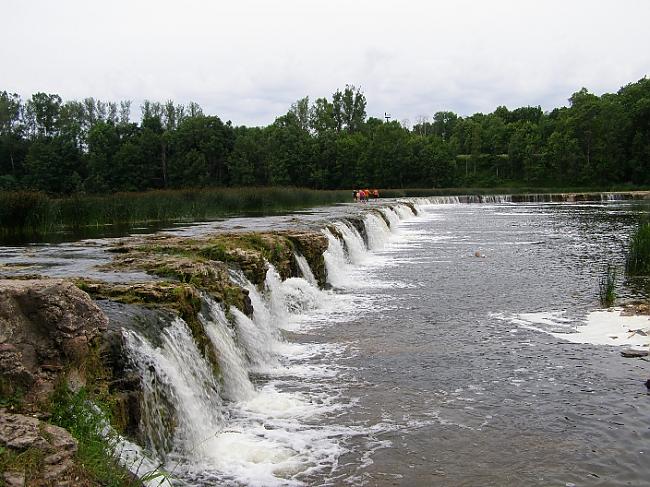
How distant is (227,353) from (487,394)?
359 cm

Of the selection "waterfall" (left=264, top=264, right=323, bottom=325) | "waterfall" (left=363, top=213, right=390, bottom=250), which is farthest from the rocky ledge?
"waterfall" (left=363, top=213, right=390, bottom=250)

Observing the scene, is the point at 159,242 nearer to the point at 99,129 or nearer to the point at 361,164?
the point at 99,129

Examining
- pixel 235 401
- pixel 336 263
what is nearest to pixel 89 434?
pixel 235 401

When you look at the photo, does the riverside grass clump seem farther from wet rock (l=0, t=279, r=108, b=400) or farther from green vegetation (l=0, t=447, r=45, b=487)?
green vegetation (l=0, t=447, r=45, b=487)

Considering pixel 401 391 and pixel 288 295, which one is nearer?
pixel 401 391

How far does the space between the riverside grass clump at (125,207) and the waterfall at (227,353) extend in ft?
39.6

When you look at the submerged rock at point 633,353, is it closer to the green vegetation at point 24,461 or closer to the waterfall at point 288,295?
the waterfall at point 288,295

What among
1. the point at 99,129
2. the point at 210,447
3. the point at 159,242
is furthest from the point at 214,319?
the point at 99,129

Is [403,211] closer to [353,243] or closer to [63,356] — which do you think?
[353,243]

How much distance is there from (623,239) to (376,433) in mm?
22068

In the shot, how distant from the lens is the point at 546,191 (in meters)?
80.9

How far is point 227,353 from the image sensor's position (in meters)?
8.58

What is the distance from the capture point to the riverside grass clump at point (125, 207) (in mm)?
18625

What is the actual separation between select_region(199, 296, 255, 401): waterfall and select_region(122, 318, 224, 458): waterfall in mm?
554
